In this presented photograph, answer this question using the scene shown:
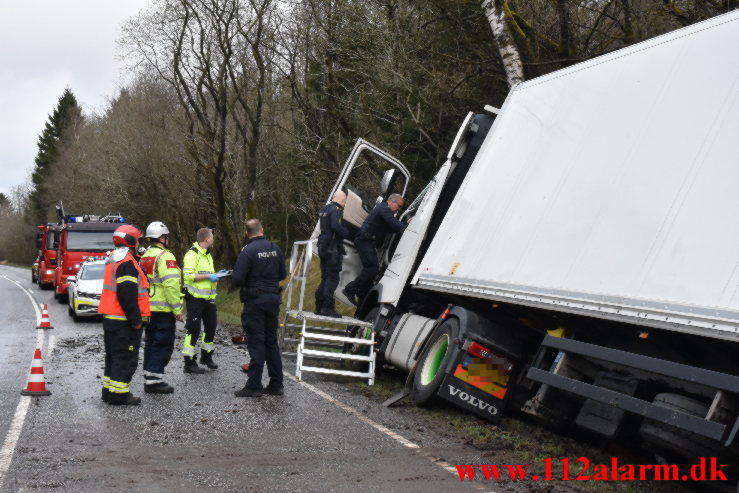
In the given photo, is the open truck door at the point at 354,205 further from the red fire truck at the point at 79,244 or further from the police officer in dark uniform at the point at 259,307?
the red fire truck at the point at 79,244

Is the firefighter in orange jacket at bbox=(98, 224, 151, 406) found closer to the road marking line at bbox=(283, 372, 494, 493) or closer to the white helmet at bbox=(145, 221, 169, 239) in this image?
the white helmet at bbox=(145, 221, 169, 239)

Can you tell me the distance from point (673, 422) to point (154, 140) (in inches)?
1403

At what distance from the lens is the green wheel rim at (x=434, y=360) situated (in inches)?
345

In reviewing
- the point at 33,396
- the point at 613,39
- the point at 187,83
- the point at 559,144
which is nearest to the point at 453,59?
the point at 613,39

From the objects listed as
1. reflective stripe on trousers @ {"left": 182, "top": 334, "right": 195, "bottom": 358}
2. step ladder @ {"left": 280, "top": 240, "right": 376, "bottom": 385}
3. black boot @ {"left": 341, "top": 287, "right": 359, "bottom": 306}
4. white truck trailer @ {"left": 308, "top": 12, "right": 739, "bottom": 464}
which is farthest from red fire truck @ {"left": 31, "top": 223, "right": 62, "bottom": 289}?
white truck trailer @ {"left": 308, "top": 12, "right": 739, "bottom": 464}

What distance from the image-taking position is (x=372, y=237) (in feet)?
37.1

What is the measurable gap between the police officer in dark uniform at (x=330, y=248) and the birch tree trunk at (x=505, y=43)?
3.63m

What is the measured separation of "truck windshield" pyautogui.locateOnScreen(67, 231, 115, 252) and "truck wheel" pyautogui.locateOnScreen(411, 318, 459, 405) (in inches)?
674

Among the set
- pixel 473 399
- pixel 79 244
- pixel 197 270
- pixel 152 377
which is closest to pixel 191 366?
pixel 197 270

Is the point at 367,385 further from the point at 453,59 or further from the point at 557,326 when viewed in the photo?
the point at 453,59

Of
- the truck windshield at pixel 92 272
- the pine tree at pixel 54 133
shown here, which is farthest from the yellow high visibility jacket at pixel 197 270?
the pine tree at pixel 54 133

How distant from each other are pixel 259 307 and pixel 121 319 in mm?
1436

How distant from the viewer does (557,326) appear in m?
7.44

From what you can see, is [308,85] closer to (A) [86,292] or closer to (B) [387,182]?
(A) [86,292]
